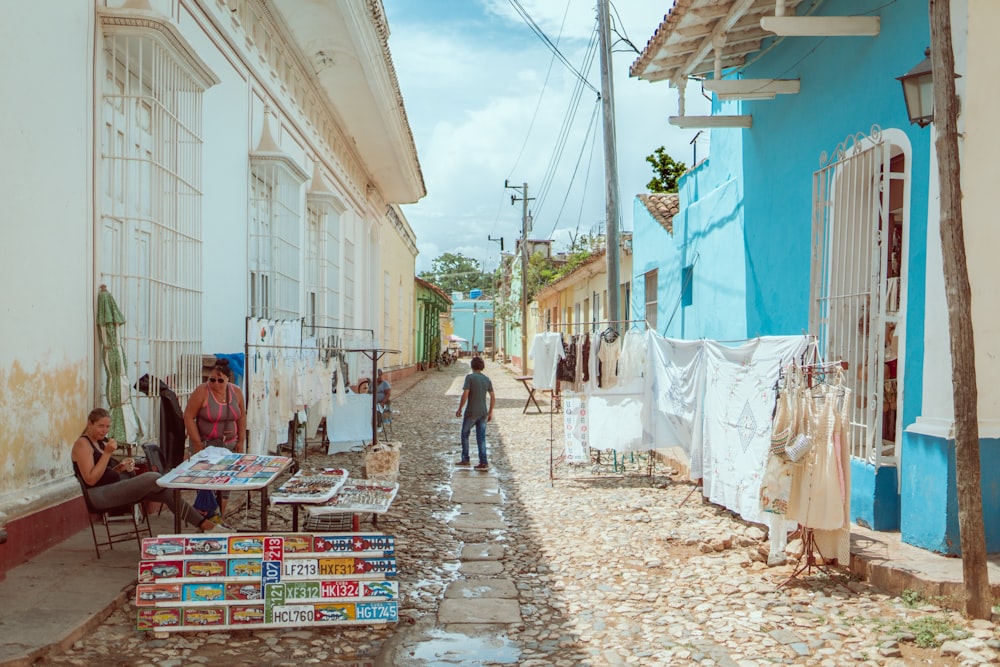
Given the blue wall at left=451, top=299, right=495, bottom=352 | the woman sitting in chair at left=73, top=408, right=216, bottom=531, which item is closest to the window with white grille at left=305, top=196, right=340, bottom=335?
the woman sitting in chair at left=73, top=408, right=216, bottom=531

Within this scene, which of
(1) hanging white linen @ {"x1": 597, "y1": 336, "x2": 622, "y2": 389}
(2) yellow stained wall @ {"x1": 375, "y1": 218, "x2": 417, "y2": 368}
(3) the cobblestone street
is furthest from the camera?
(2) yellow stained wall @ {"x1": 375, "y1": 218, "x2": 417, "y2": 368}

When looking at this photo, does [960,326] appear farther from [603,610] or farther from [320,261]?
[320,261]

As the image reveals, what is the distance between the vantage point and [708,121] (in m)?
8.52

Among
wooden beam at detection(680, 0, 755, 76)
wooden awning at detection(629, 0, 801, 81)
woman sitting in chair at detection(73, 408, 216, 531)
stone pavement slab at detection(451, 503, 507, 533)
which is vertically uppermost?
wooden awning at detection(629, 0, 801, 81)

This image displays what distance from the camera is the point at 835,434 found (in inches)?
197

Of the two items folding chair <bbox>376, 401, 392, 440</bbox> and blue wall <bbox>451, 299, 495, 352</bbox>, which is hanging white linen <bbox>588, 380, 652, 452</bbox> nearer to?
folding chair <bbox>376, 401, 392, 440</bbox>

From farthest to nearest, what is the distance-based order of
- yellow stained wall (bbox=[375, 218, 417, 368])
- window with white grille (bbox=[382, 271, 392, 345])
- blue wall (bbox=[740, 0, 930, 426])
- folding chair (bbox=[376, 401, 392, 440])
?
yellow stained wall (bbox=[375, 218, 417, 368]), window with white grille (bbox=[382, 271, 392, 345]), folding chair (bbox=[376, 401, 392, 440]), blue wall (bbox=[740, 0, 930, 426])

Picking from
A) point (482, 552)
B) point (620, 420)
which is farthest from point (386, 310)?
point (482, 552)

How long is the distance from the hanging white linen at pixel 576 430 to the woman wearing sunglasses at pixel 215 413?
3826 mm

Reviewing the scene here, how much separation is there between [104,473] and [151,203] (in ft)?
6.87

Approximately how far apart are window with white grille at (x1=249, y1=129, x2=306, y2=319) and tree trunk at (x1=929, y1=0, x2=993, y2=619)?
21.1 feet

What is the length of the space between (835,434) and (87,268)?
15.4 feet

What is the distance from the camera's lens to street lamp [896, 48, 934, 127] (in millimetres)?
4821

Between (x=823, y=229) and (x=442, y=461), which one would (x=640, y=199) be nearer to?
(x=442, y=461)
